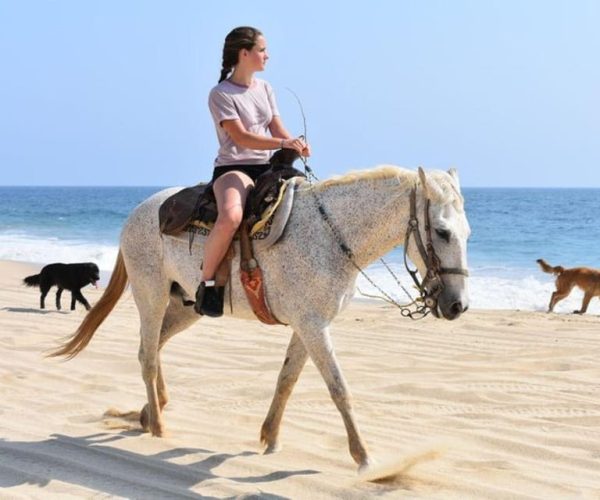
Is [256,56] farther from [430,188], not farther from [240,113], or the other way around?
[430,188]

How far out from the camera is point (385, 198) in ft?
14.4

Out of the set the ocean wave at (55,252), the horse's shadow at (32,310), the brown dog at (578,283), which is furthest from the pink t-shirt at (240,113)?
the ocean wave at (55,252)

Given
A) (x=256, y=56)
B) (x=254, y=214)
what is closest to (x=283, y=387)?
(x=254, y=214)

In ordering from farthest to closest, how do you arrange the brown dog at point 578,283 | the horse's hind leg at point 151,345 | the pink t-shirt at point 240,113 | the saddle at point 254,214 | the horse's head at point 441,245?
the brown dog at point 578,283
the horse's hind leg at point 151,345
the pink t-shirt at point 240,113
the saddle at point 254,214
the horse's head at point 441,245

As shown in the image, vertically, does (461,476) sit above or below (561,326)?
above

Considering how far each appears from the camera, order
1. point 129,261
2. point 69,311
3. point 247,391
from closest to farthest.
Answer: point 129,261
point 247,391
point 69,311

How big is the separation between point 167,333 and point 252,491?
1.74 meters

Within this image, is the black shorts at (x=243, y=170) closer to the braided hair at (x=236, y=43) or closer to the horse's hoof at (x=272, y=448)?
the braided hair at (x=236, y=43)

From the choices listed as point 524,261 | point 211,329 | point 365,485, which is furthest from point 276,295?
point 524,261

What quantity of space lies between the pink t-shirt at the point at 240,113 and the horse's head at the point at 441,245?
1106mm

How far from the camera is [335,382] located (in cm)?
434

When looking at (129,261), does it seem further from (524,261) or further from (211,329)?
(524,261)

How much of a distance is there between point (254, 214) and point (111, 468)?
5.03 ft

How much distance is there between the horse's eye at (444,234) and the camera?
410 centimetres
